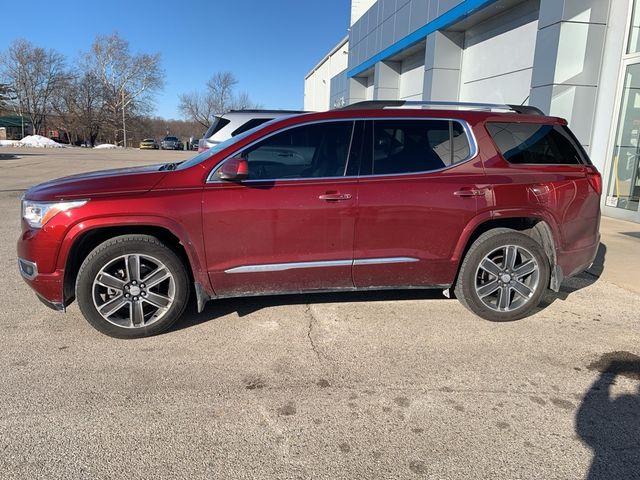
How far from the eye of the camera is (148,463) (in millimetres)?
2414

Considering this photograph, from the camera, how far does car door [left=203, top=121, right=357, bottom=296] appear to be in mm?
→ 3760

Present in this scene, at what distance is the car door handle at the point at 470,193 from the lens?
407 cm

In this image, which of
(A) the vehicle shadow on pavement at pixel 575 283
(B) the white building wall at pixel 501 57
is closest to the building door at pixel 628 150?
(B) the white building wall at pixel 501 57

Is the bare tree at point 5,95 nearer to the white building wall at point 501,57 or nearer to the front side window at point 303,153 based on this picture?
the white building wall at point 501,57

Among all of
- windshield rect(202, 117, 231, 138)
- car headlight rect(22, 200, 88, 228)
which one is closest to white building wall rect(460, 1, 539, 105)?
windshield rect(202, 117, 231, 138)

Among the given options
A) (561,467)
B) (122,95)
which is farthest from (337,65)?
(122,95)

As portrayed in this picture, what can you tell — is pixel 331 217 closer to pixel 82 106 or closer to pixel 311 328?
pixel 311 328

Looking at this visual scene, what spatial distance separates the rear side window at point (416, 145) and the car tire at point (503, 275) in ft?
2.68

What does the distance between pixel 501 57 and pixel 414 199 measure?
1101 centimetres

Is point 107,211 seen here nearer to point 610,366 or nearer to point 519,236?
point 519,236

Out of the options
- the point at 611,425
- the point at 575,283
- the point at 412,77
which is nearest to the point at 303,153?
the point at 611,425

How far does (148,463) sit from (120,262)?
5.89ft

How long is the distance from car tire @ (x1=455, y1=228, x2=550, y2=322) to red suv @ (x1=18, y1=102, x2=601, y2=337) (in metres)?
0.01

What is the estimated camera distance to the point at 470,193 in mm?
4086
